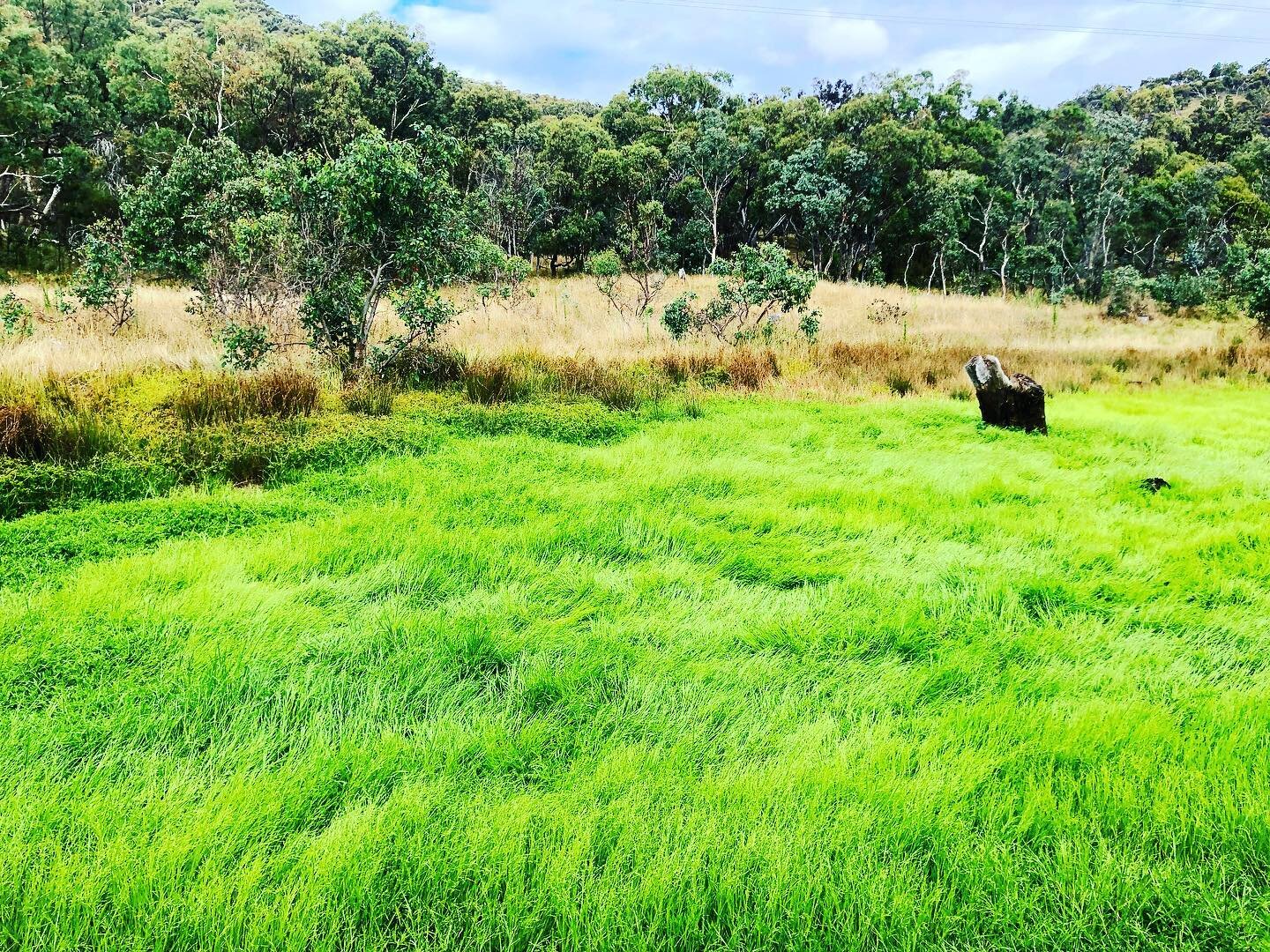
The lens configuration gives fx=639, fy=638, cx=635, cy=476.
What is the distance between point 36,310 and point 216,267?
3340mm

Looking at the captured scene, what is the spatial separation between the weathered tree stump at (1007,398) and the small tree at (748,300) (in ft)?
19.4

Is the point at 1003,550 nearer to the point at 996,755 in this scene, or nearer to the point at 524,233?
the point at 996,755

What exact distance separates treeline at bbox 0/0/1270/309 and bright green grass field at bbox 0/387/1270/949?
24.5m

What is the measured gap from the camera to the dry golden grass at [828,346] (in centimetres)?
950

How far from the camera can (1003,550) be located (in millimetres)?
3994

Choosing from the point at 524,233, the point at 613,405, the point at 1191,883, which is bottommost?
the point at 1191,883

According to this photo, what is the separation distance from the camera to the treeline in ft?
94.3

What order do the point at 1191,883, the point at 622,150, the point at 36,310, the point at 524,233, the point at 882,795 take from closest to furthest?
the point at 1191,883, the point at 882,795, the point at 36,310, the point at 524,233, the point at 622,150

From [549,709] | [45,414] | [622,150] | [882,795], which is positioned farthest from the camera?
[622,150]

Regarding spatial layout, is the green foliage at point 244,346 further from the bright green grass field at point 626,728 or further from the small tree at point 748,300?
the small tree at point 748,300

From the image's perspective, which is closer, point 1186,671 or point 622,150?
point 1186,671

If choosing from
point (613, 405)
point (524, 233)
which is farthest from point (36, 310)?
point (524, 233)

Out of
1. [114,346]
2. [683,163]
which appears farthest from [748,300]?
[683,163]

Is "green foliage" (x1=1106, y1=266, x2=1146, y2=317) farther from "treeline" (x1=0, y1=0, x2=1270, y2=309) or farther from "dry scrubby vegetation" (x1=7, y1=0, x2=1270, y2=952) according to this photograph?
"dry scrubby vegetation" (x1=7, y1=0, x2=1270, y2=952)
